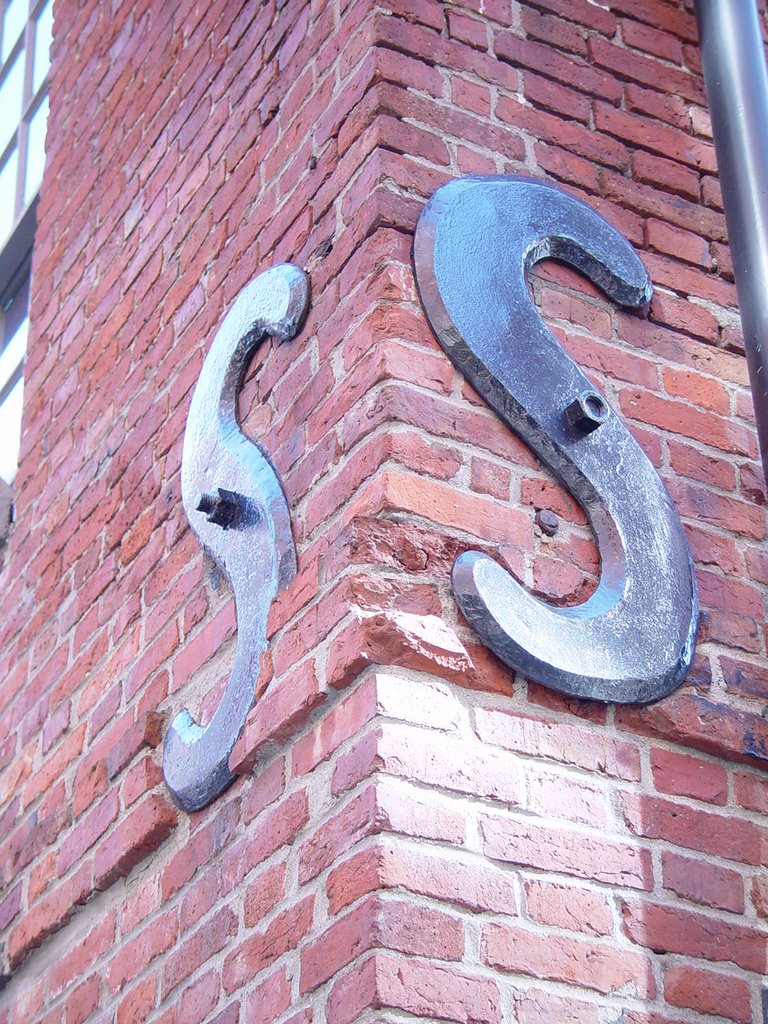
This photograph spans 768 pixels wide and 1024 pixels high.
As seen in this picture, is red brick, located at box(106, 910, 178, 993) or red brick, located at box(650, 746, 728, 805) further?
red brick, located at box(106, 910, 178, 993)

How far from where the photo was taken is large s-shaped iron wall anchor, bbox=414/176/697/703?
2209mm

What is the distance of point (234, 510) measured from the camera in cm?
258

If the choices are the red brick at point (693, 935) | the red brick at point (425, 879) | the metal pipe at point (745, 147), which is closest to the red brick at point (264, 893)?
the red brick at point (425, 879)

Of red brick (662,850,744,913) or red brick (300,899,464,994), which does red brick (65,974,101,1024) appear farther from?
red brick (662,850,744,913)

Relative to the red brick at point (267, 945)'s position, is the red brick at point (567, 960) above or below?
below

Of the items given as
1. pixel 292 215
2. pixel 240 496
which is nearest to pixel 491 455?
pixel 240 496

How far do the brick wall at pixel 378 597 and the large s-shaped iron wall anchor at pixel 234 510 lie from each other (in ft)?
0.16

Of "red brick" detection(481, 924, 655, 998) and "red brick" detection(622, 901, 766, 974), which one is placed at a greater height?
"red brick" detection(622, 901, 766, 974)

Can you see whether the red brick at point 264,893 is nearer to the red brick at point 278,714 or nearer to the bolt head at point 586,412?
the red brick at point 278,714

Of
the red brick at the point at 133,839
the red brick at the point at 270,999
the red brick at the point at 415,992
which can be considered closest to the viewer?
the red brick at the point at 415,992

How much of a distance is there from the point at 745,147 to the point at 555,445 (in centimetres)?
74

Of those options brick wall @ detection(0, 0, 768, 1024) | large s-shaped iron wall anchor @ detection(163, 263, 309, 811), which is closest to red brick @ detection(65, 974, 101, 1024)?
brick wall @ detection(0, 0, 768, 1024)

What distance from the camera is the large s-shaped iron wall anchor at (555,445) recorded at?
221 cm

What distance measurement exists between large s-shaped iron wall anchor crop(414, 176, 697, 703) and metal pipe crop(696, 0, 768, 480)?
0.19 metres
